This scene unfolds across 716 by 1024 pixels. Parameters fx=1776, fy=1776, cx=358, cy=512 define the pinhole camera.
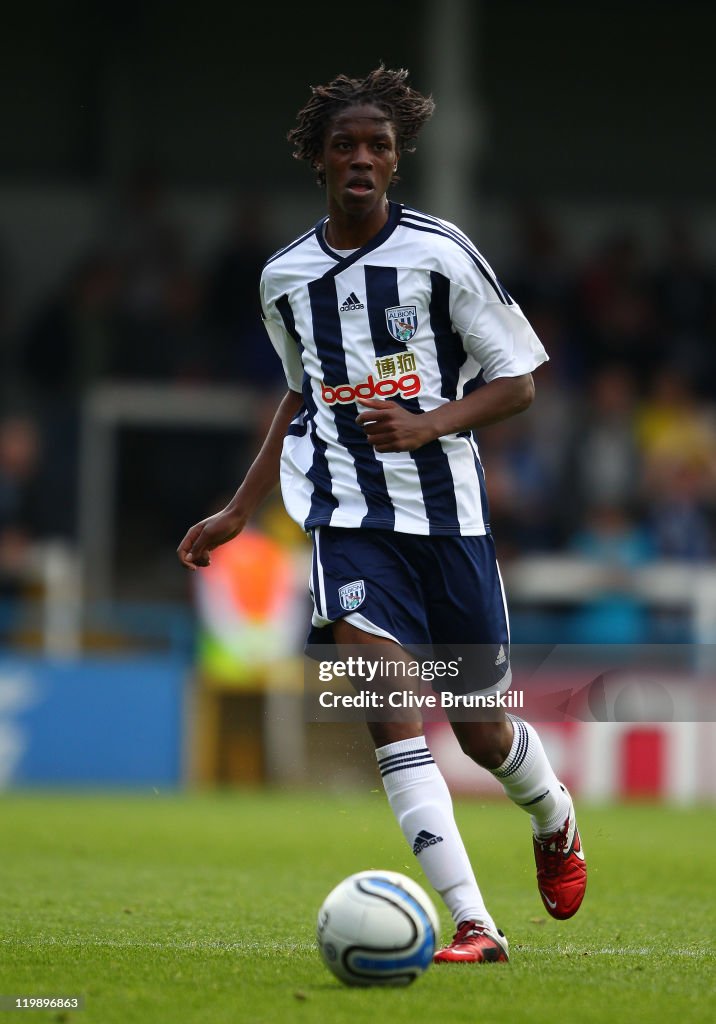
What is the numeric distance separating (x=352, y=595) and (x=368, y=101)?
Result: 49.4 inches

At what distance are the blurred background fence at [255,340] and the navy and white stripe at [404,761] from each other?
13.8 ft

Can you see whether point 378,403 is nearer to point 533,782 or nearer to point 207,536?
point 207,536

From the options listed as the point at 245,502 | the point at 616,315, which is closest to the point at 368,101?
the point at 245,502

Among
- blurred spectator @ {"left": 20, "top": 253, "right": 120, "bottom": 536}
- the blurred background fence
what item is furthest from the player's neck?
blurred spectator @ {"left": 20, "top": 253, "right": 120, "bottom": 536}

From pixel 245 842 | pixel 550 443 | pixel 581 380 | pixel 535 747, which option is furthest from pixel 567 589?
pixel 535 747

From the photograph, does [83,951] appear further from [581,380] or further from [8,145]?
[8,145]

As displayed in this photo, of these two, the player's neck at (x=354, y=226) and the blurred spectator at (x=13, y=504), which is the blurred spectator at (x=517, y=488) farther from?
the player's neck at (x=354, y=226)

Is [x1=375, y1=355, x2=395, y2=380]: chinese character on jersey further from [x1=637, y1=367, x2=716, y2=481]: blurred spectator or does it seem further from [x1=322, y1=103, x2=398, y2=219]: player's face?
[x1=637, y1=367, x2=716, y2=481]: blurred spectator

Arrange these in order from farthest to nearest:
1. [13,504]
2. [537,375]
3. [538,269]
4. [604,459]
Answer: [538,269], [537,375], [604,459], [13,504]

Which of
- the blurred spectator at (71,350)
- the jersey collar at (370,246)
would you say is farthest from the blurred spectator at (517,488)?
the jersey collar at (370,246)

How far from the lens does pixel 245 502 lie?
16.1ft

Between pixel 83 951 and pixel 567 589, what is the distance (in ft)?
26.9

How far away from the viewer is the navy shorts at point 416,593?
14.5 feet

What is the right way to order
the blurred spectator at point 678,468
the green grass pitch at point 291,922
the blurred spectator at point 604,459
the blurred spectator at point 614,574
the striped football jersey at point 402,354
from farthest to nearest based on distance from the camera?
the blurred spectator at point 604,459 → the blurred spectator at point 678,468 → the blurred spectator at point 614,574 → the striped football jersey at point 402,354 → the green grass pitch at point 291,922
